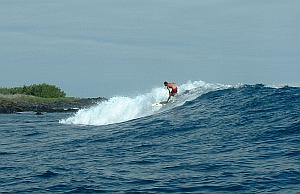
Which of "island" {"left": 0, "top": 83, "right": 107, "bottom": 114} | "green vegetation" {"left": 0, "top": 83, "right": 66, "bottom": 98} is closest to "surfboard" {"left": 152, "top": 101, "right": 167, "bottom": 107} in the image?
"island" {"left": 0, "top": 83, "right": 107, "bottom": 114}

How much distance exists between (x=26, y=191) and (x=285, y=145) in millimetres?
6892

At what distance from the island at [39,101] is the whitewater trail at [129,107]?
65.7ft

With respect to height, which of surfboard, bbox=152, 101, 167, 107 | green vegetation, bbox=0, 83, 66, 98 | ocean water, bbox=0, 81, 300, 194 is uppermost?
green vegetation, bbox=0, 83, 66, 98

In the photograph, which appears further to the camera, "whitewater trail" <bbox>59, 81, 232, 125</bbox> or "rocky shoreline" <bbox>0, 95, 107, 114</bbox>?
"rocky shoreline" <bbox>0, 95, 107, 114</bbox>

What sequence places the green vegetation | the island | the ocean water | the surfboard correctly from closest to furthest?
the ocean water
the surfboard
the island
the green vegetation

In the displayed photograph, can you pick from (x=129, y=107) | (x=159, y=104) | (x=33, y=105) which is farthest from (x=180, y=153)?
(x=33, y=105)

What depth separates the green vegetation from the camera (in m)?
86.9

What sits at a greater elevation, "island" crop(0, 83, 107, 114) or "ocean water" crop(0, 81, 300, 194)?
"island" crop(0, 83, 107, 114)

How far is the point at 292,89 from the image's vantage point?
88.4 ft

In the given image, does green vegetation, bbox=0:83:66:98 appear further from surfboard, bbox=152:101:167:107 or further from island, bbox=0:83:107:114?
surfboard, bbox=152:101:167:107

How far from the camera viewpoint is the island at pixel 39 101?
6150 centimetres

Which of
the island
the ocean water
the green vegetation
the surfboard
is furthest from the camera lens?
the green vegetation

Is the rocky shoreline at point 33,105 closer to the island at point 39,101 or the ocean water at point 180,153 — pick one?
the island at point 39,101

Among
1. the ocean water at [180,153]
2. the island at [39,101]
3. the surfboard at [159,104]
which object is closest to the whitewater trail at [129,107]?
the surfboard at [159,104]
